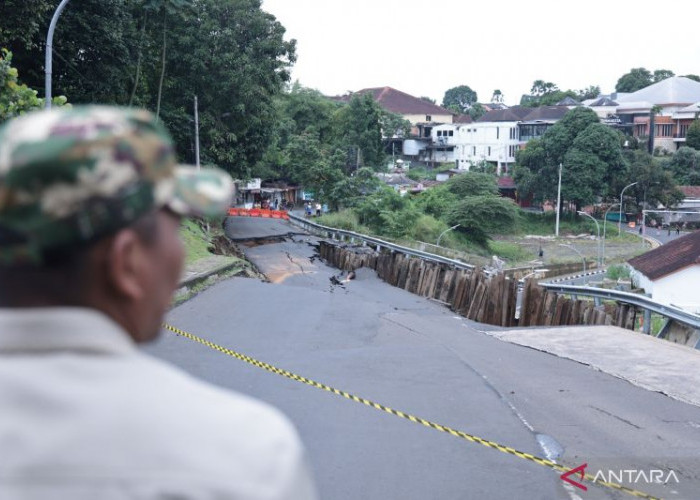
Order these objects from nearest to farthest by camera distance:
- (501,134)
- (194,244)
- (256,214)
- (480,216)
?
(194,244), (256,214), (480,216), (501,134)

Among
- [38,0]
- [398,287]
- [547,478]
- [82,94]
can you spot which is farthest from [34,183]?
[82,94]

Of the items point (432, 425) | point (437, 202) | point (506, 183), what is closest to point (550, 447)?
point (432, 425)

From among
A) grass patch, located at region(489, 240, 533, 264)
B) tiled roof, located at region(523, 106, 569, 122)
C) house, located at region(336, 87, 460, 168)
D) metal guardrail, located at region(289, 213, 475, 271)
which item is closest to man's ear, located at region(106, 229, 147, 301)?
metal guardrail, located at region(289, 213, 475, 271)

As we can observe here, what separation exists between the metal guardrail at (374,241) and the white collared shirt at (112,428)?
19.9 m

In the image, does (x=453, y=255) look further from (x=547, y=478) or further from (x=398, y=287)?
(x=547, y=478)

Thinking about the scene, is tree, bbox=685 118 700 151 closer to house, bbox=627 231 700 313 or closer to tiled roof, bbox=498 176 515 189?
tiled roof, bbox=498 176 515 189

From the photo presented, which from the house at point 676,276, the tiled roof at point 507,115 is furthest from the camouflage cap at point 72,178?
the tiled roof at point 507,115

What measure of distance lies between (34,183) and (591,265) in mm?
58089

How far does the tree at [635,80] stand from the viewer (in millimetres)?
146250

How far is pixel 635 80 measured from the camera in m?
147

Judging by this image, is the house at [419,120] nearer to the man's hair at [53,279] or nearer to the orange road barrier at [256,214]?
the orange road barrier at [256,214]

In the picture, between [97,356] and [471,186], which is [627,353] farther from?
[471,186]

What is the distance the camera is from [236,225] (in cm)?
3988

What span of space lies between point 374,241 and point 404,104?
88.0 metres
